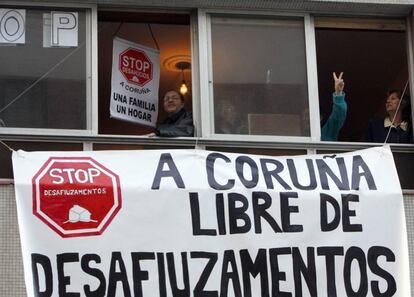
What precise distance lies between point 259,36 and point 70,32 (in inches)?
79.4

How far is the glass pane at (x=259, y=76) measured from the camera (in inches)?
400

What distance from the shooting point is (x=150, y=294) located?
8.80m

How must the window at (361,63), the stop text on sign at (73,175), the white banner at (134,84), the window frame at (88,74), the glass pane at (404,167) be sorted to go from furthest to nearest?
1. the window at (361,63)
2. the white banner at (134,84)
3. the glass pane at (404,167)
4. the window frame at (88,74)
5. the stop text on sign at (73,175)

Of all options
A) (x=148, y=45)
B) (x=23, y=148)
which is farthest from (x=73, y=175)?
(x=148, y=45)

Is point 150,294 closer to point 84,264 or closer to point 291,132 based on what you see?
point 84,264

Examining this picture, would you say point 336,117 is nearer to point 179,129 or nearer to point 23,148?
point 179,129

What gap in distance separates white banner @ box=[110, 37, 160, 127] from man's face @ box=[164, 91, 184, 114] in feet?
0.52

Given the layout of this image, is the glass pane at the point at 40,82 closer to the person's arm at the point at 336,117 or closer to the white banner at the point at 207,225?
the white banner at the point at 207,225

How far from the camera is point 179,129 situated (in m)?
9.98

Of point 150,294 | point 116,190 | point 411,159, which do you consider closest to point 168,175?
point 116,190

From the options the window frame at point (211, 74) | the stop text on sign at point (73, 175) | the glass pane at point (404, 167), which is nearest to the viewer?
the stop text on sign at point (73, 175)

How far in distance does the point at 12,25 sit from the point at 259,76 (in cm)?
262

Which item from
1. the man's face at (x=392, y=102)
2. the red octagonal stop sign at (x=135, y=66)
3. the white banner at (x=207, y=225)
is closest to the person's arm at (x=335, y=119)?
the man's face at (x=392, y=102)

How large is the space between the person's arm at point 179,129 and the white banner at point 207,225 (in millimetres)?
514
